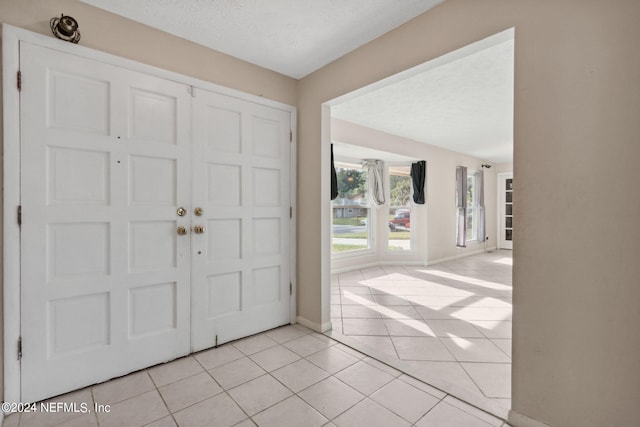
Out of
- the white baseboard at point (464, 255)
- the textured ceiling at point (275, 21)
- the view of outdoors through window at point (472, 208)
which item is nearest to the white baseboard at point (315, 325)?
the textured ceiling at point (275, 21)

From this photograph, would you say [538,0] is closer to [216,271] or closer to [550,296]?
[550,296]

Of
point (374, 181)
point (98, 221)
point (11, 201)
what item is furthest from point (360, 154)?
point (11, 201)

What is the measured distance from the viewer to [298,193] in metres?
2.88

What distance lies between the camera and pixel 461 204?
6539 mm

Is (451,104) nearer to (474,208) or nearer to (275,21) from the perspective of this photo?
(275,21)

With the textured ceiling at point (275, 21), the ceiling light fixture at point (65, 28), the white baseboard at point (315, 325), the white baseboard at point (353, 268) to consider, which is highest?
the textured ceiling at point (275, 21)

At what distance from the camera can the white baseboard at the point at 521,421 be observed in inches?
57.0

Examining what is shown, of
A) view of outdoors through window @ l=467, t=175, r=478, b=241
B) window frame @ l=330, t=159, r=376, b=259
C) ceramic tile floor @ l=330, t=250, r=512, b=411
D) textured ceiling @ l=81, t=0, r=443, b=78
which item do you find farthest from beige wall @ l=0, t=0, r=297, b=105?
view of outdoors through window @ l=467, t=175, r=478, b=241

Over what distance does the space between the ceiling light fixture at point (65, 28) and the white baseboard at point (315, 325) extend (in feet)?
8.97

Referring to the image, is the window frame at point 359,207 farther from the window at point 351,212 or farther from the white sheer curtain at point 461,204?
the white sheer curtain at point 461,204

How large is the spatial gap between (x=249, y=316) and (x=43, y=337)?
4.44ft

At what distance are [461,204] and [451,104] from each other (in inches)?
143

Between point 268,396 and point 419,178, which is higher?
point 419,178

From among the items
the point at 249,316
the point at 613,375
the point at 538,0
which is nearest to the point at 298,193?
the point at 249,316
